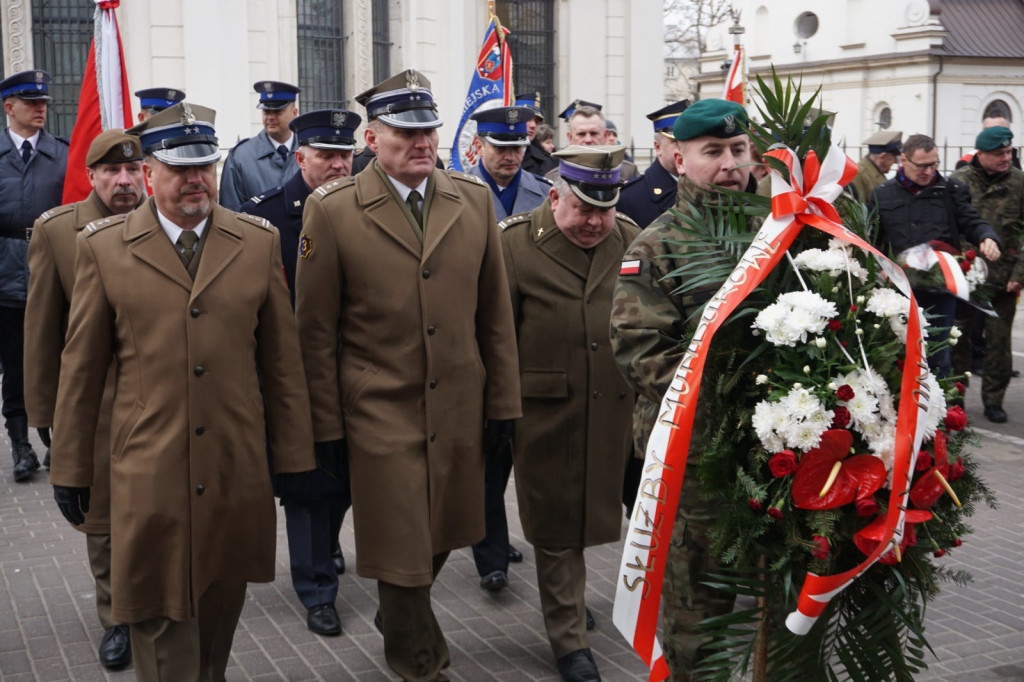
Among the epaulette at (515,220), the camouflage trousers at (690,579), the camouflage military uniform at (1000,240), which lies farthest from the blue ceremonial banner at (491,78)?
the camouflage trousers at (690,579)

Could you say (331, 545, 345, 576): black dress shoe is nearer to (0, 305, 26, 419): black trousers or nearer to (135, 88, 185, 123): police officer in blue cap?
(0, 305, 26, 419): black trousers

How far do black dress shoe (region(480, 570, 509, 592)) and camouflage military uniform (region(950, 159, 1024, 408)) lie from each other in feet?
17.7

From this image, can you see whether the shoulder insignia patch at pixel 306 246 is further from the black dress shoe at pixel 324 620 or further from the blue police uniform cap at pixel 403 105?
the black dress shoe at pixel 324 620

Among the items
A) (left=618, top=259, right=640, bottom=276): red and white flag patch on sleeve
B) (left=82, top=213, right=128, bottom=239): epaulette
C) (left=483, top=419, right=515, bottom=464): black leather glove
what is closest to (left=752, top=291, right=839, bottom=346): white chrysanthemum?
(left=618, top=259, right=640, bottom=276): red and white flag patch on sleeve

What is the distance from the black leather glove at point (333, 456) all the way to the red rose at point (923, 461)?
84.2 inches

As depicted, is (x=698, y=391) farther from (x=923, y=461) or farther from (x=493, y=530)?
(x=493, y=530)

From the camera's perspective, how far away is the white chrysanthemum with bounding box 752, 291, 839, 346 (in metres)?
3.23

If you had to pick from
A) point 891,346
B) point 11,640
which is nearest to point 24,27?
point 11,640

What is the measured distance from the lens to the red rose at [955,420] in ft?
11.1

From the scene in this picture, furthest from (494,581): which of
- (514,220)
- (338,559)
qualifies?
(514,220)

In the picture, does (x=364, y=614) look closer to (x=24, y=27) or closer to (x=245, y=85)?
(x=245, y=85)

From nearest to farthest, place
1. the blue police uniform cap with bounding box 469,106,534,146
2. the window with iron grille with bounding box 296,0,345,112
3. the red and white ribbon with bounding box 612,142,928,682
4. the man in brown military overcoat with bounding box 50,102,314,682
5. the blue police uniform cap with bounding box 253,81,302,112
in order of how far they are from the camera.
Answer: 1. the red and white ribbon with bounding box 612,142,928,682
2. the man in brown military overcoat with bounding box 50,102,314,682
3. the blue police uniform cap with bounding box 469,106,534,146
4. the blue police uniform cap with bounding box 253,81,302,112
5. the window with iron grille with bounding box 296,0,345,112

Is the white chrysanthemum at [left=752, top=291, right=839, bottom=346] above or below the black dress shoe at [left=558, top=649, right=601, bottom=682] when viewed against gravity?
above

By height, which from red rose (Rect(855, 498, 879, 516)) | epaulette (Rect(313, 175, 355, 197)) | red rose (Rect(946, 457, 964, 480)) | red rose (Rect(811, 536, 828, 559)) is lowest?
red rose (Rect(811, 536, 828, 559))
